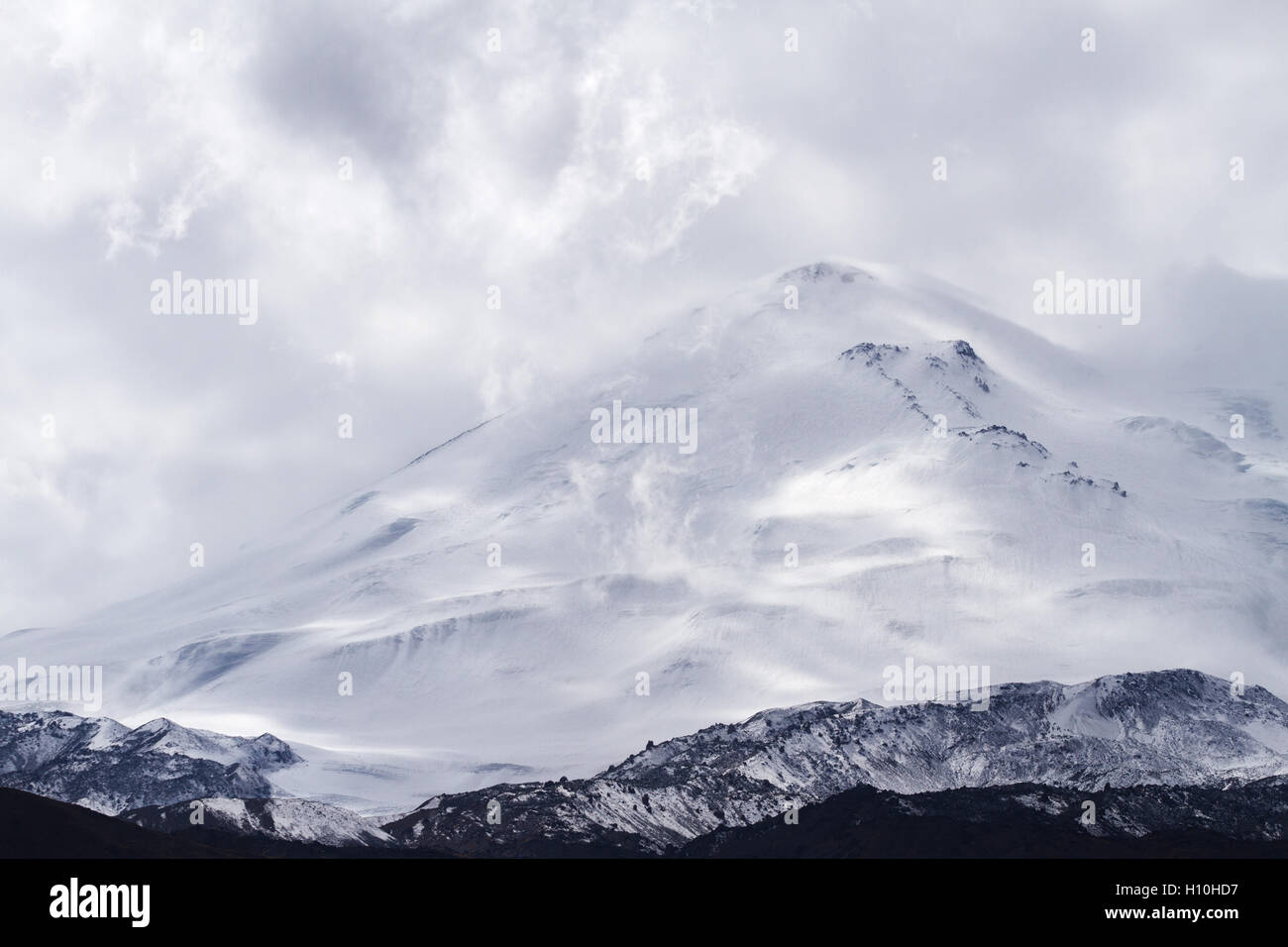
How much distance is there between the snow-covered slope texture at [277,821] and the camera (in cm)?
15800

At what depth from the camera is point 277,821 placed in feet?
526

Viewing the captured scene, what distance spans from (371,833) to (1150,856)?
6453cm

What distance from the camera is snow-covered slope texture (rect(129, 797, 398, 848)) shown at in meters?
158

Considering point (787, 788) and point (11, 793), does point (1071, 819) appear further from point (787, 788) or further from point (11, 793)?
point (11, 793)

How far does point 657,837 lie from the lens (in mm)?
172000
